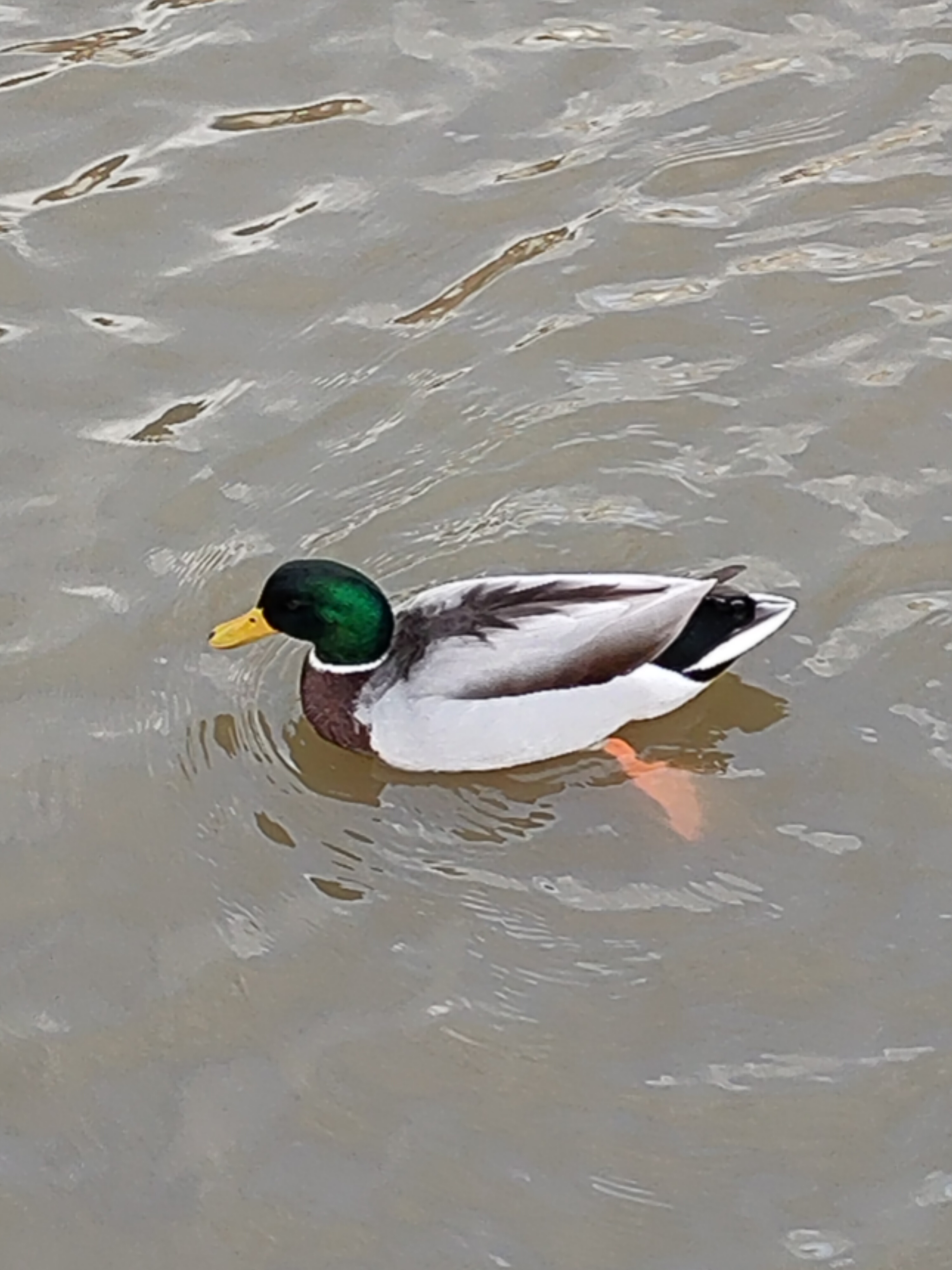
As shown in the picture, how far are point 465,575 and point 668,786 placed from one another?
3.46ft

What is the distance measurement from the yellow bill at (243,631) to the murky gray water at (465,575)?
0.37 meters

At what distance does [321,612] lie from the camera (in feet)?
20.4

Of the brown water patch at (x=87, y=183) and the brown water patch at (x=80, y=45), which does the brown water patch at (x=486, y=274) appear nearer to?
the brown water patch at (x=87, y=183)

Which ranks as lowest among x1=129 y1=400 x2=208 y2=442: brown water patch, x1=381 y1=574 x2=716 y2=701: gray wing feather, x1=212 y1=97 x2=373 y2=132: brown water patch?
x1=381 y1=574 x2=716 y2=701: gray wing feather

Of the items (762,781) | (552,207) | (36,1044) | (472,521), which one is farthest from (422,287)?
(36,1044)

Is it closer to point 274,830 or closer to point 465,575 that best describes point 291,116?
point 465,575

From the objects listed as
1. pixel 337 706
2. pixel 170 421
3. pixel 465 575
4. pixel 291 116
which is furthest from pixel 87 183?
pixel 337 706

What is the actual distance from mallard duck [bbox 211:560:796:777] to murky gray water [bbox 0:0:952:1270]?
177 mm

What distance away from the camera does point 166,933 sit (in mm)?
5875

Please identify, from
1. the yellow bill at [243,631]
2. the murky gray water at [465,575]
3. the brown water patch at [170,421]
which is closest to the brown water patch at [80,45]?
the murky gray water at [465,575]

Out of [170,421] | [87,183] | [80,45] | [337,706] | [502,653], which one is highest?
[80,45]

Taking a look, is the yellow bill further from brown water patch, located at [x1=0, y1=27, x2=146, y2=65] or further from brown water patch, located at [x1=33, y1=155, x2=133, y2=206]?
brown water patch, located at [x1=0, y1=27, x2=146, y2=65]

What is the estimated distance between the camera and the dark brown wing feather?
19.9 feet

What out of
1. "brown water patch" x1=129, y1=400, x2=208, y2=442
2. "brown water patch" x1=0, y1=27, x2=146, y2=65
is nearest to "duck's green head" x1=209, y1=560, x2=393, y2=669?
"brown water patch" x1=129, y1=400, x2=208, y2=442
